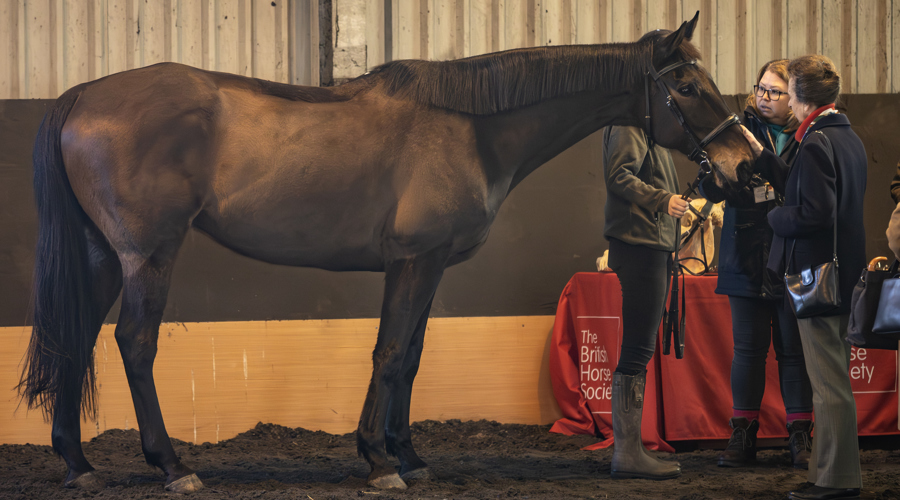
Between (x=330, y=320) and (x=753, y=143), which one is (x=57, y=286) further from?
(x=753, y=143)

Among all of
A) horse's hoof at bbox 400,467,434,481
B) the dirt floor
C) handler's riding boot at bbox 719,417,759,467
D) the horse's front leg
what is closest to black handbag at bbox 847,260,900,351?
the dirt floor

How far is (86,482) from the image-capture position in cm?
242

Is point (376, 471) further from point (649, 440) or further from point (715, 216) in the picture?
point (715, 216)

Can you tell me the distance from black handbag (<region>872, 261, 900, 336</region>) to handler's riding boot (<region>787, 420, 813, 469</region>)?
0.92 metres

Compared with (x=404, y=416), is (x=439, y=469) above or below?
below

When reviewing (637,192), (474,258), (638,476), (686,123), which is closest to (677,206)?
(637,192)

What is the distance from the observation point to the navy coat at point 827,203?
2.07 metres

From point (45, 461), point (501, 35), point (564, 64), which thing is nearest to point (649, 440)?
Answer: point (564, 64)

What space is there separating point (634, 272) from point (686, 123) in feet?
1.86

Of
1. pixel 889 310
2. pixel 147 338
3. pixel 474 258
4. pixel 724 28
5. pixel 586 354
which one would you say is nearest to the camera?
pixel 889 310

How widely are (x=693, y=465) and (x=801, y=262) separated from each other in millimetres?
1159

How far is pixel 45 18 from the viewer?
3676 millimetres

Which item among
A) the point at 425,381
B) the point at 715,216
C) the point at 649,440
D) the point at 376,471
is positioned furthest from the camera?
the point at 425,381

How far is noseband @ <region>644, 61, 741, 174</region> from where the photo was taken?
7.81 ft
